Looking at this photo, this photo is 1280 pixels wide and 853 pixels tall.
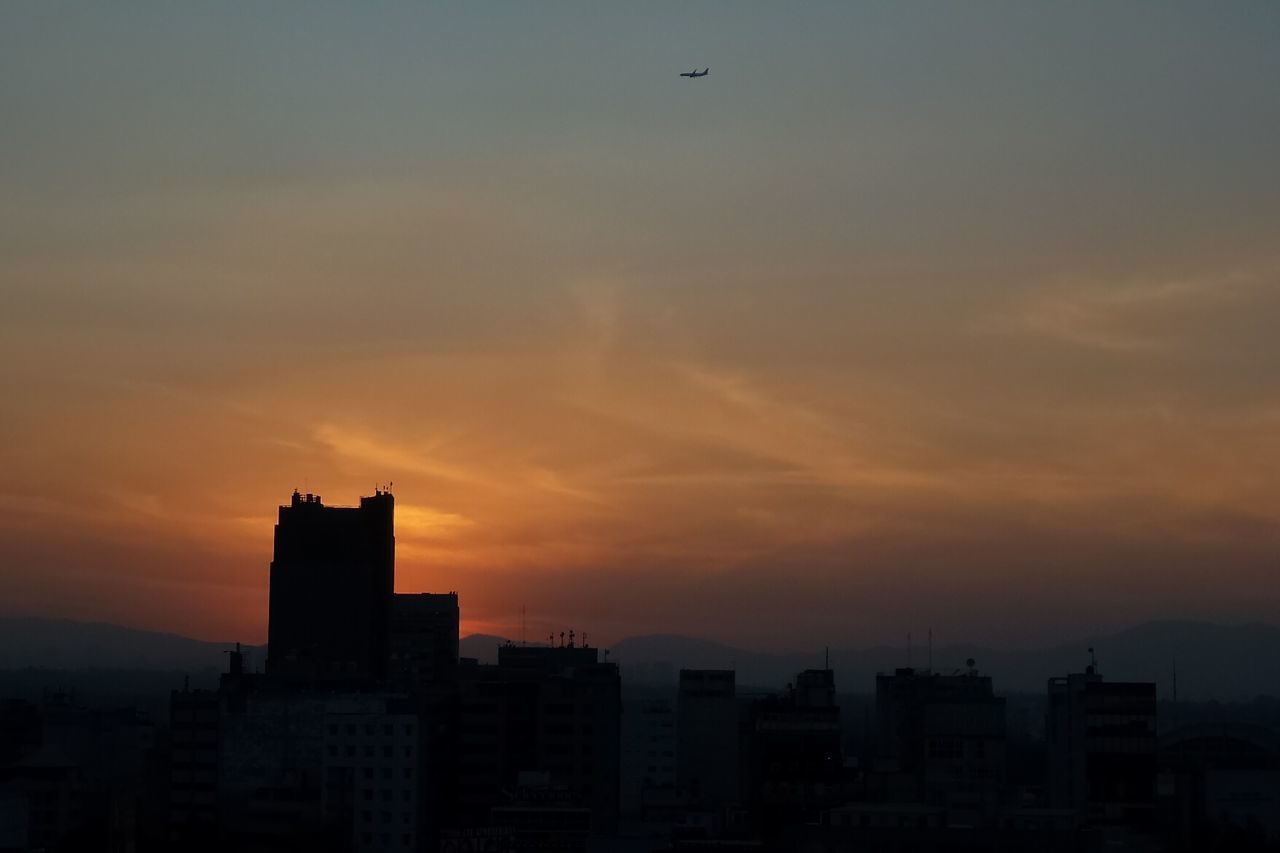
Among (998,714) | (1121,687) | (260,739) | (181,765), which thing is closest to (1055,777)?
(1121,687)

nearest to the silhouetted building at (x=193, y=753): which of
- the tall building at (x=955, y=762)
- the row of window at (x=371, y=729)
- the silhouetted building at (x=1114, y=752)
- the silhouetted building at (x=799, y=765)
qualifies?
the row of window at (x=371, y=729)

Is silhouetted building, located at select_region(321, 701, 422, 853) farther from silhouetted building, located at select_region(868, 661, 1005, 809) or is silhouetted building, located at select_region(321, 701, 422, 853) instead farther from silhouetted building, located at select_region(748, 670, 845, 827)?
silhouetted building, located at select_region(868, 661, 1005, 809)

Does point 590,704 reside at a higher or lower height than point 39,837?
higher

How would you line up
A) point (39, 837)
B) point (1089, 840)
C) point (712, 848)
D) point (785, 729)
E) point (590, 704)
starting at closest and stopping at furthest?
1. point (1089, 840)
2. point (712, 848)
3. point (785, 729)
4. point (39, 837)
5. point (590, 704)

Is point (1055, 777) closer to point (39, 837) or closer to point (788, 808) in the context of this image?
point (788, 808)

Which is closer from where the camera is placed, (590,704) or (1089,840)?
(1089,840)

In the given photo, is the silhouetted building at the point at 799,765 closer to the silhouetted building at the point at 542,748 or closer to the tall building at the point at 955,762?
the tall building at the point at 955,762

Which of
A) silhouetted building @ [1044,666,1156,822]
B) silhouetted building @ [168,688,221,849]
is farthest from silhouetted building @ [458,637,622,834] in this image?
silhouetted building @ [1044,666,1156,822]

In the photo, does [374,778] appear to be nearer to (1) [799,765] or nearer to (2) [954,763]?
(1) [799,765]

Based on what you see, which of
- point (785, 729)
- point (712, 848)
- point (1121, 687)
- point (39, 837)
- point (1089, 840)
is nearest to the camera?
point (1089, 840)
